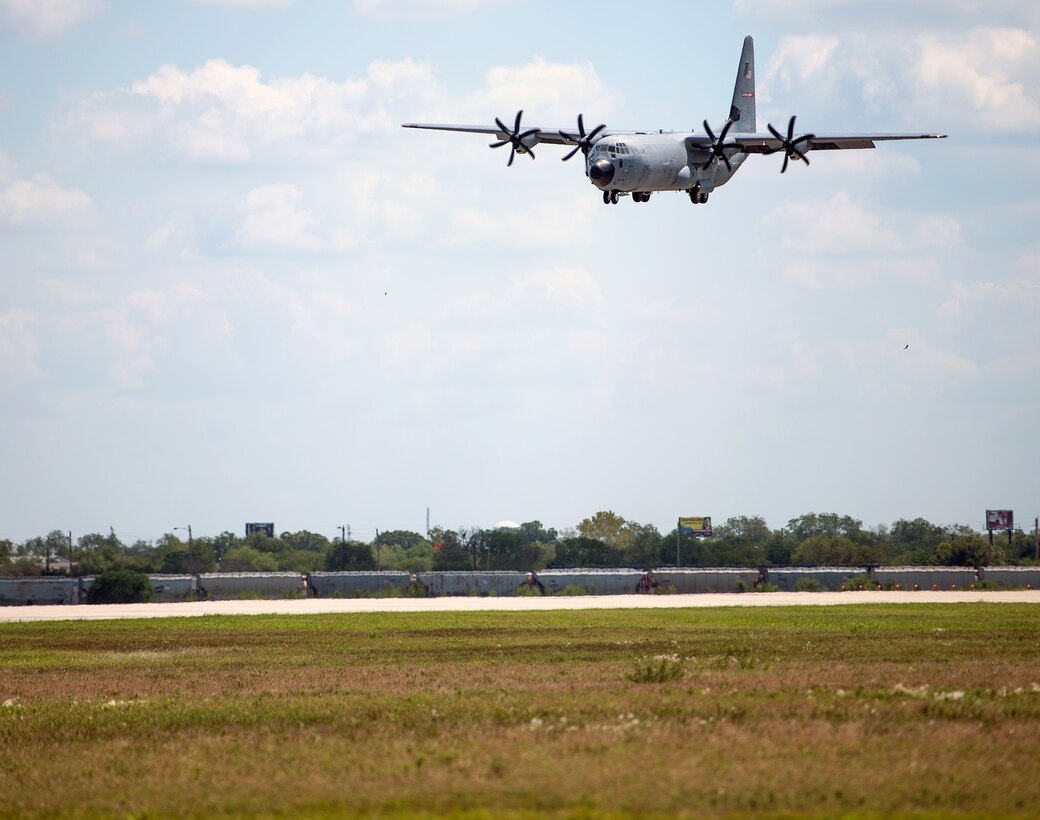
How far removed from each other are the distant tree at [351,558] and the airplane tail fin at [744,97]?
121m

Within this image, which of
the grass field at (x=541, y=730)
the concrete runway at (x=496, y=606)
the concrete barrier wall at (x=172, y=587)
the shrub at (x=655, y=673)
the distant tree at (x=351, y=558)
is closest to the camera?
the grass field at (x=541, y=730)

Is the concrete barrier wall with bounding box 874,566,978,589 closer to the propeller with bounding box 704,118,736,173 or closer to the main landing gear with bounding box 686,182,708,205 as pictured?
the main landing gear with bounding box 686,182,708,205

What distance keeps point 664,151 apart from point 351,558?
136 metres

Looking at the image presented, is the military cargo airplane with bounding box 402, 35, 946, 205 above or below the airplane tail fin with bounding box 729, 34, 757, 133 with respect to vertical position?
below

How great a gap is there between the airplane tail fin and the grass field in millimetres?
41457

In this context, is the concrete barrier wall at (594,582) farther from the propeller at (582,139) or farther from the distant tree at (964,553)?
the propeller at (582,139)

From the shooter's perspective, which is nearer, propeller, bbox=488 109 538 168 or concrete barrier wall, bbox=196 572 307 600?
propeller, bbox=488 109 538 168

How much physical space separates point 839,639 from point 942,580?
277 ft

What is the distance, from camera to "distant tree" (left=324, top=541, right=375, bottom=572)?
188625 mm

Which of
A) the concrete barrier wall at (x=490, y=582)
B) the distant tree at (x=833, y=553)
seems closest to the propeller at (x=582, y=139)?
the concrete barrier wall at (x=490, y=582)

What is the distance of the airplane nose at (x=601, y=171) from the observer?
59906 millimetres

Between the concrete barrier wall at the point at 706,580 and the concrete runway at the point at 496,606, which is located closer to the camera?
the concrete runway at the point at 496,606

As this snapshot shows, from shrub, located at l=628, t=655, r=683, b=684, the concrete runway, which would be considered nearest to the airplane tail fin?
the concrete runway

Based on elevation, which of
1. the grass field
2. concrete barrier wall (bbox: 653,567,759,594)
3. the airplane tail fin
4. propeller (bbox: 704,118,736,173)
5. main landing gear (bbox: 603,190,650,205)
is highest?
the airplane tail fin
